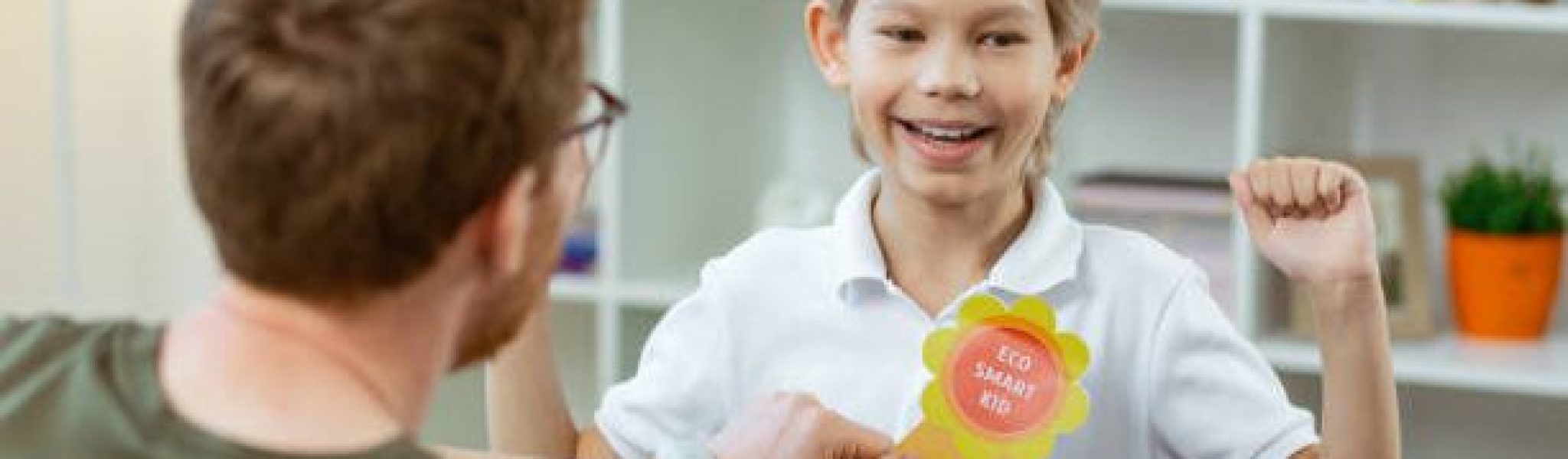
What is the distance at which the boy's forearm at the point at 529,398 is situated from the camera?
1.94m

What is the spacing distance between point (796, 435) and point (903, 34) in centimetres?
35

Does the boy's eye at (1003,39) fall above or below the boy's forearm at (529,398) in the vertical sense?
above

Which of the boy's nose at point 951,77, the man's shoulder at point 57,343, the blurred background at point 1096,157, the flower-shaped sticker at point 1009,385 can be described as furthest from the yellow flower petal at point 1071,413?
the blurred background at point 1096,157

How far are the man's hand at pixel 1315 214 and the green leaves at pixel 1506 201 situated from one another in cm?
167

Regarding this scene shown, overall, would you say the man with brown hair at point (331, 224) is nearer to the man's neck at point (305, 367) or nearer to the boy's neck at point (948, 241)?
the man's neck at point (305, 367)

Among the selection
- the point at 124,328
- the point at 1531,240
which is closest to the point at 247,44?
the point at 124,328

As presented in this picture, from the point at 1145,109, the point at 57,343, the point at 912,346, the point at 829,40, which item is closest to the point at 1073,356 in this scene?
the point at 912,346

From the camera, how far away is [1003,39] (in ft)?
6.33

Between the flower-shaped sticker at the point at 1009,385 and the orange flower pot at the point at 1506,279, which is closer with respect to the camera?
the flower-shaped sticker at the point at 1009,385

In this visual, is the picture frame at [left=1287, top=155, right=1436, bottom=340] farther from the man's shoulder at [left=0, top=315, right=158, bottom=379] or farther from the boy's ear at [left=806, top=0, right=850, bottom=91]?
the man's shoulder at [left=0, top=315, right=158, bottom=379]

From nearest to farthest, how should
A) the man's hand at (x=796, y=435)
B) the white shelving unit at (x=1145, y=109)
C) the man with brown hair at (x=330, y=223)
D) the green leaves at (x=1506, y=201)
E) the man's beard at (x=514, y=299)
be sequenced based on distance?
the man with brown hair at (x=330, y=223)
the man's beard at (x=514, y=299)
the man's hand at (x=796, y=435)
the green leaves at (x=1506, y=201)
the white shelving unit at (x=1145, y=109)

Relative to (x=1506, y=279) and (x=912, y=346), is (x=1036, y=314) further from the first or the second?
(x=1506, y=279)

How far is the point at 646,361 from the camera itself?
203cm

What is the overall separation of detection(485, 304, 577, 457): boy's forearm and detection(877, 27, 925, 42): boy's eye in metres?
0.32
